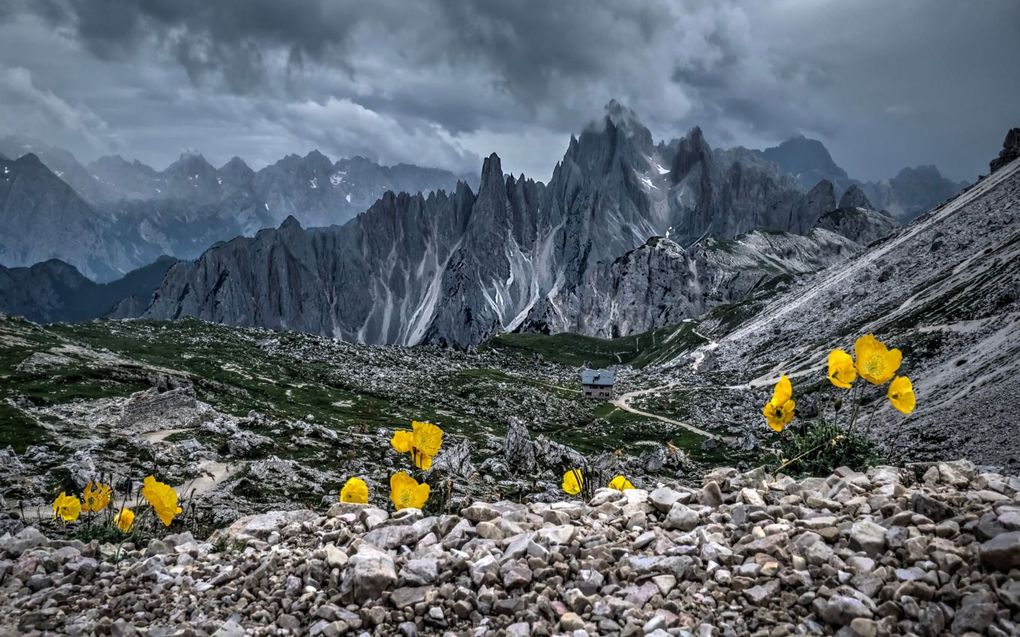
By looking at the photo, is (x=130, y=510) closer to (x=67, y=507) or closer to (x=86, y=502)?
(x=86, y=502)

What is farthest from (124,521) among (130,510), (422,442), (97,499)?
(422,442)

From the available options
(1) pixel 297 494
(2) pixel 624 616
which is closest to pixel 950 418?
(1) pixel 297 494

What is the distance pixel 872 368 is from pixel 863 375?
0.30m

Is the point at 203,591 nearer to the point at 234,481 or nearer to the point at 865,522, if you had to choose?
the point at 865,522

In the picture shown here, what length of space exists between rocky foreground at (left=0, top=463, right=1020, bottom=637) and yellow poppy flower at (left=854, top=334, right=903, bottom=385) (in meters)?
1.40

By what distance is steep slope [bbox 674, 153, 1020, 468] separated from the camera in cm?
4766

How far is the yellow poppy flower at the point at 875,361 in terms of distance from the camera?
296 inches

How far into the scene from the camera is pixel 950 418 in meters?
48.8

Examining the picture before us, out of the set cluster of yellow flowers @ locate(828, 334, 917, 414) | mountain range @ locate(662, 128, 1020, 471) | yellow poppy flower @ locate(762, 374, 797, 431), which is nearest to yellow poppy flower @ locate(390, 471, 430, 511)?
yellow poppy flower @ locate(762, 374, 797, 431)

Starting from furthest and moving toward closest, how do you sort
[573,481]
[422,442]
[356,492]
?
[573,481] < [356,492] < [422,442]

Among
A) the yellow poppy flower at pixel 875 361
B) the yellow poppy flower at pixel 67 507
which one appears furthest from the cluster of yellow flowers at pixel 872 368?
the yellow poppy flower at pixel 67 507

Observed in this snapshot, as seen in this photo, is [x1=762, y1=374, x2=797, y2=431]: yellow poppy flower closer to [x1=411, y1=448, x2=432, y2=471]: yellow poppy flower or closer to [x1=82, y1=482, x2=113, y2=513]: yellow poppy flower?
[x1=411, y1=448, x2=432, y2=471]: yellow poppy flower

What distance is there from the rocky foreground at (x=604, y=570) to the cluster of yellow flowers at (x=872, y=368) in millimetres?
1089

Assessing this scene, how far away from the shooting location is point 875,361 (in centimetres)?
776
